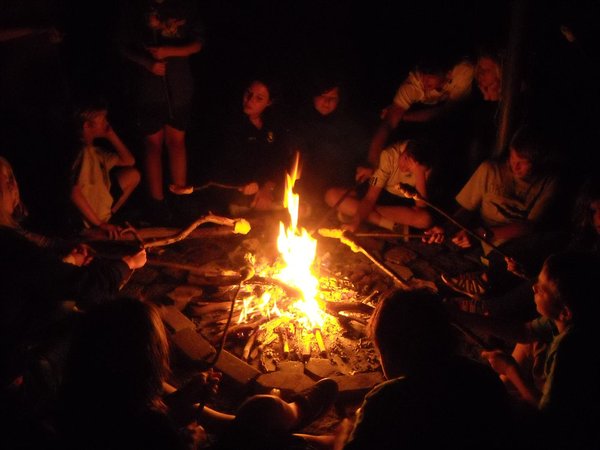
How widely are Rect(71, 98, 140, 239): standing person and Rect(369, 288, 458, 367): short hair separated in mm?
3423

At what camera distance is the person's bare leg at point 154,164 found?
572cm

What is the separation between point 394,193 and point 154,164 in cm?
305

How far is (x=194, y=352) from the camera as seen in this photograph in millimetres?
4012

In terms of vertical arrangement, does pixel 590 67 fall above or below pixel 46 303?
above

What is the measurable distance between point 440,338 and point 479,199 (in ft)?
11.0

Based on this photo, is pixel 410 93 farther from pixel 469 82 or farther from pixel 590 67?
pixel 590 67

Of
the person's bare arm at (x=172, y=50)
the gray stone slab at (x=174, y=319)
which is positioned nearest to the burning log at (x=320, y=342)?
the gray stone slab at (x=174, y=319)

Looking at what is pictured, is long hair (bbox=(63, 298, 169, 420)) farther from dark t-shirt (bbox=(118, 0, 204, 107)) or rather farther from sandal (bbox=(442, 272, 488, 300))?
dark t-shirt (bbox=(118, 0, 204, 107))

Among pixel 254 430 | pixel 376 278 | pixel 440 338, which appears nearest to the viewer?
pixel 440 338

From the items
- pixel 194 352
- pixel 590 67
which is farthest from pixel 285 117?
pixel 590 67

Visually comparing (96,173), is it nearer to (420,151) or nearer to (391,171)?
(391,171)

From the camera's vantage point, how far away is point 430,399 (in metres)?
2.10

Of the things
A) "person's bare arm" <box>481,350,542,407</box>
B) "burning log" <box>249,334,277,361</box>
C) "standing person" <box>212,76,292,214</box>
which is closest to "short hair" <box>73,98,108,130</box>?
"standing person" <box>212,76,292,214</box>

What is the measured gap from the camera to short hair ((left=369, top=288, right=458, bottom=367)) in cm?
239
